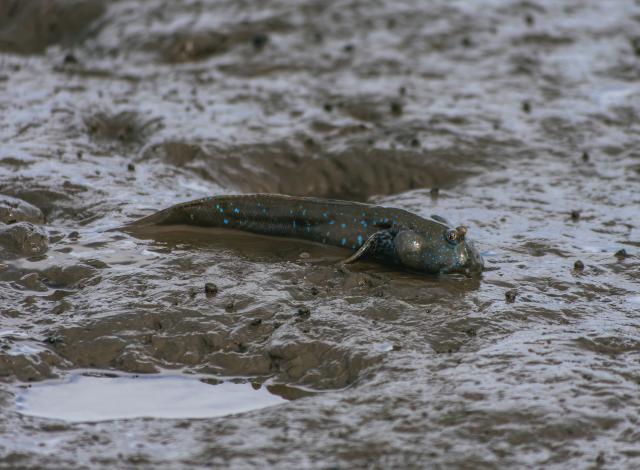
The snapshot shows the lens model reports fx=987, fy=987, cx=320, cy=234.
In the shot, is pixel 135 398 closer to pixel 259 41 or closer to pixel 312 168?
pixel 312 168

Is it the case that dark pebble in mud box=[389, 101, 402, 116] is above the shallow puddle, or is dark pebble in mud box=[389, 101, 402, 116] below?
above

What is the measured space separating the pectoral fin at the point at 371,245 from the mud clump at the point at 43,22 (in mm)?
6000

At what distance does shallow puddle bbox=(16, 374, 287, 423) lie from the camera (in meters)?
4.31

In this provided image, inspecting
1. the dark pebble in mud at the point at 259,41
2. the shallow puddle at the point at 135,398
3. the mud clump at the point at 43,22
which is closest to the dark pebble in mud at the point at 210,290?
the shallow puddle at the point at 135,398

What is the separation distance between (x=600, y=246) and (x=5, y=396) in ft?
11.8

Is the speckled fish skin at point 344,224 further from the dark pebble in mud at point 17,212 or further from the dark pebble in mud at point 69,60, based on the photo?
the dark pebble in mud at point 69,60

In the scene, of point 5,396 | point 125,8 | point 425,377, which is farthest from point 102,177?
point 125,8

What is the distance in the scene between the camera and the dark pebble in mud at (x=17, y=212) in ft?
19.3

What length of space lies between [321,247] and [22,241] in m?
1.69

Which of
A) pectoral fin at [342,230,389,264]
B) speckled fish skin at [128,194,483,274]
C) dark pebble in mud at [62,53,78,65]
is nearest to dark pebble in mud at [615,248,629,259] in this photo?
speckled fish skin at [128,194,483,274]

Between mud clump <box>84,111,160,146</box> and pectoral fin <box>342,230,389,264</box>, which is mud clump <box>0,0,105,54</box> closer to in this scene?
mud clump <box>84,111,160,146</box>

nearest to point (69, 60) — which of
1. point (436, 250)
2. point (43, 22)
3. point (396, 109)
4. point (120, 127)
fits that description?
point (43, 22)

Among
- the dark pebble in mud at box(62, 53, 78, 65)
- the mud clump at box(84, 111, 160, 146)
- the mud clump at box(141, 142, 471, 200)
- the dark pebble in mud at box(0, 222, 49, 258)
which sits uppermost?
the dark pebble in mud at box(62, 53, 78, 65)

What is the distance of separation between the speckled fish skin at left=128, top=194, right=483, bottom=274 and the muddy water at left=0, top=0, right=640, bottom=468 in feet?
0.43
